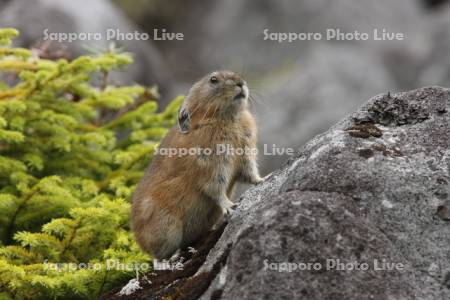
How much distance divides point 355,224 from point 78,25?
37.6 feet

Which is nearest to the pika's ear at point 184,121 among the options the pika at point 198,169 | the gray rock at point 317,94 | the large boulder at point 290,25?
the pika at point 198,169

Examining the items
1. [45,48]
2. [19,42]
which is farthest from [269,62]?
[45,48]

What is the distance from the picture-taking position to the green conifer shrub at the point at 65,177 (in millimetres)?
6867

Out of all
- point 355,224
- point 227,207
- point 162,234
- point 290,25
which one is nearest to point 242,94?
point 227,207

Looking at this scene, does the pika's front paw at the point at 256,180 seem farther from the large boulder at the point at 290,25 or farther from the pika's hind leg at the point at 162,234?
the large boulder at the point at 290,25

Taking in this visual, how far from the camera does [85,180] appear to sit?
8.70m

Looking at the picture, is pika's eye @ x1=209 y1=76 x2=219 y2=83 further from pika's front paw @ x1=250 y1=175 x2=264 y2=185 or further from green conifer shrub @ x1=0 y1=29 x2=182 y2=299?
Result: green conifer shrub @ x1=0 y1=29 x2=182 y2=299

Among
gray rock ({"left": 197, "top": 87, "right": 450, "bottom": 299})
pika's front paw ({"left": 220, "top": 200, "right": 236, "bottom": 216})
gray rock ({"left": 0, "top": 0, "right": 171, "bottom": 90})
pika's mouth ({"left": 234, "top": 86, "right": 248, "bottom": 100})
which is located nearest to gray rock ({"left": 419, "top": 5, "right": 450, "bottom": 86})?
gray rock ({"left": 0, "top": 0, "right": 171, "bottom": 90})

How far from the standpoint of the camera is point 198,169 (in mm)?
6949

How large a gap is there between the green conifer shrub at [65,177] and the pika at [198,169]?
1.23 feet

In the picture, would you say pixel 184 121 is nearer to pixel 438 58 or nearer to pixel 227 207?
pixel 227 207

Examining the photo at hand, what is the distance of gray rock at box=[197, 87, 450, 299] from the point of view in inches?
182

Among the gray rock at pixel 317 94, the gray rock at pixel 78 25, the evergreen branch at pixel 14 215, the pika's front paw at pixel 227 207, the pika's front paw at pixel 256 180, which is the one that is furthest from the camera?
the gray rock at pixel 317 94

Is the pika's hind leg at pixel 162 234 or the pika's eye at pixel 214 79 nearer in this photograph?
the pika's hind leg at pixel 162 234
